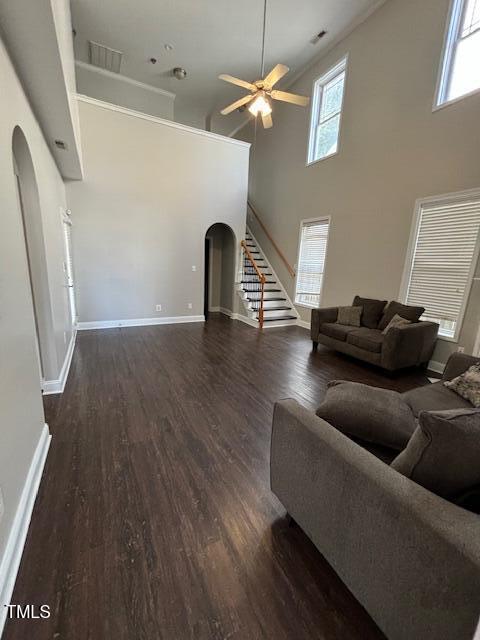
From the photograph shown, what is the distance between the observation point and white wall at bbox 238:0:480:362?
3674 mm

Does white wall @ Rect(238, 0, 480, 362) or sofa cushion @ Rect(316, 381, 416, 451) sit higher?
white wall @ Rect(238, 0, 480, 362)

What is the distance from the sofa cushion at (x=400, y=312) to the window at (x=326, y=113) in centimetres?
337

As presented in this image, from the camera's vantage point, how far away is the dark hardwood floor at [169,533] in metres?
1.12

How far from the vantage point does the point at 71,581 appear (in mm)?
1237

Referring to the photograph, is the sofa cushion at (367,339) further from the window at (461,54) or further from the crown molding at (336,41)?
the crown molding at (336,41)

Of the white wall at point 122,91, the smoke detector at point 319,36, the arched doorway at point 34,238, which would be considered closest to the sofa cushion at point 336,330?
the arched doorway at point 34,238

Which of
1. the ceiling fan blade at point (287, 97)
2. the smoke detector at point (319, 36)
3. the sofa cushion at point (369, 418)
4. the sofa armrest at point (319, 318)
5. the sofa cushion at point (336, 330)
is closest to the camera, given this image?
the sofa cushion at point (369, 418)

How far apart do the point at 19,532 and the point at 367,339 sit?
3862 mm

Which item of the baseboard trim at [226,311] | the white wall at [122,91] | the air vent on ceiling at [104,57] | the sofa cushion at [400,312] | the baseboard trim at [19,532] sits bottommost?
the baseboard trim at [226,311]

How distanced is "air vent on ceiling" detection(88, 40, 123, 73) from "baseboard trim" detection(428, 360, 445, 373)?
26.3 feet

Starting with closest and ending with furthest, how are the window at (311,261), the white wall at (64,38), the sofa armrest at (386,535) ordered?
the sofa armrest at (386,535) < the white wall at (64,38) < the window at (311,261)

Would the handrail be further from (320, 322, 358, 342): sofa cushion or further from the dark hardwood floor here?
the dark hardwood floor

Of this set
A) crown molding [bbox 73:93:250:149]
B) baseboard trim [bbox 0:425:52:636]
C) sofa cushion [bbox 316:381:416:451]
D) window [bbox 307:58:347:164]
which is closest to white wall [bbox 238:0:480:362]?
window [bbox 307:58:347:164]

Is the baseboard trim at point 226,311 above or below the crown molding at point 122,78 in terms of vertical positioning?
below
